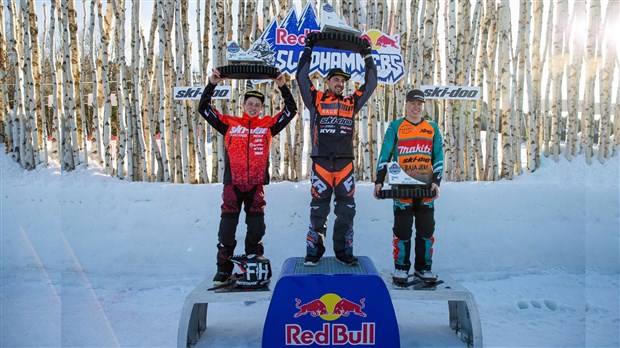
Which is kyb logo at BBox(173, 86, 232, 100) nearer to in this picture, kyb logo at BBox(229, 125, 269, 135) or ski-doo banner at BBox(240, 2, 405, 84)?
ski-doo banner at BBox(240, 2, 405, 84)

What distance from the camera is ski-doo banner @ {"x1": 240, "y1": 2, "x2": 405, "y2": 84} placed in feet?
15.8

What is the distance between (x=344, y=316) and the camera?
2721mm

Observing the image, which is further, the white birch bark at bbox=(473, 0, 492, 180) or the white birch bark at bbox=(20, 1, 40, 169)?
the white birch bark at bbox=(20, 1, 40, 169)

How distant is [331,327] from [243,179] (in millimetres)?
1285

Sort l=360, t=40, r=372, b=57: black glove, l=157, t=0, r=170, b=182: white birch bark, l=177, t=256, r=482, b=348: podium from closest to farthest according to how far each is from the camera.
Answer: l=177, t=256, r=482, b=348: podium < l=360, t=40, r=372, b=57: black glove < l=157, t=0, r=170, b=182: white birch bark

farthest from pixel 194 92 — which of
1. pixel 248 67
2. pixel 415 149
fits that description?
pixel 415 149

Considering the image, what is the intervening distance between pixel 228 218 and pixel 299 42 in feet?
8.55

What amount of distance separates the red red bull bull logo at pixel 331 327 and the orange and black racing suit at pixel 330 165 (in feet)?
1.61

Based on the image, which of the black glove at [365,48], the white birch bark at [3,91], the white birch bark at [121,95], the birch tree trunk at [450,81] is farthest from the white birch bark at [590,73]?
the white birch bark at [3,91]

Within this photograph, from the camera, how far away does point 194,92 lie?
15.6ft

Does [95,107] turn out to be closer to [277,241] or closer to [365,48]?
[277,241]

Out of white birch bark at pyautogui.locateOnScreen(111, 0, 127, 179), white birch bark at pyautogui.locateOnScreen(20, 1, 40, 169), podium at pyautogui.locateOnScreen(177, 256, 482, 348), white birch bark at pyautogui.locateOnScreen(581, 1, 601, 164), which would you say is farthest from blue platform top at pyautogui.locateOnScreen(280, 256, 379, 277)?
white birch bark at pyautogui.locateOnScreen(20, 1, 40, 169)

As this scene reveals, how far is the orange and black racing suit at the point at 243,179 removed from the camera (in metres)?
3.18

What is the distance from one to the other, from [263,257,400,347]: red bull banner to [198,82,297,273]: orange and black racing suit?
2.07 ft
